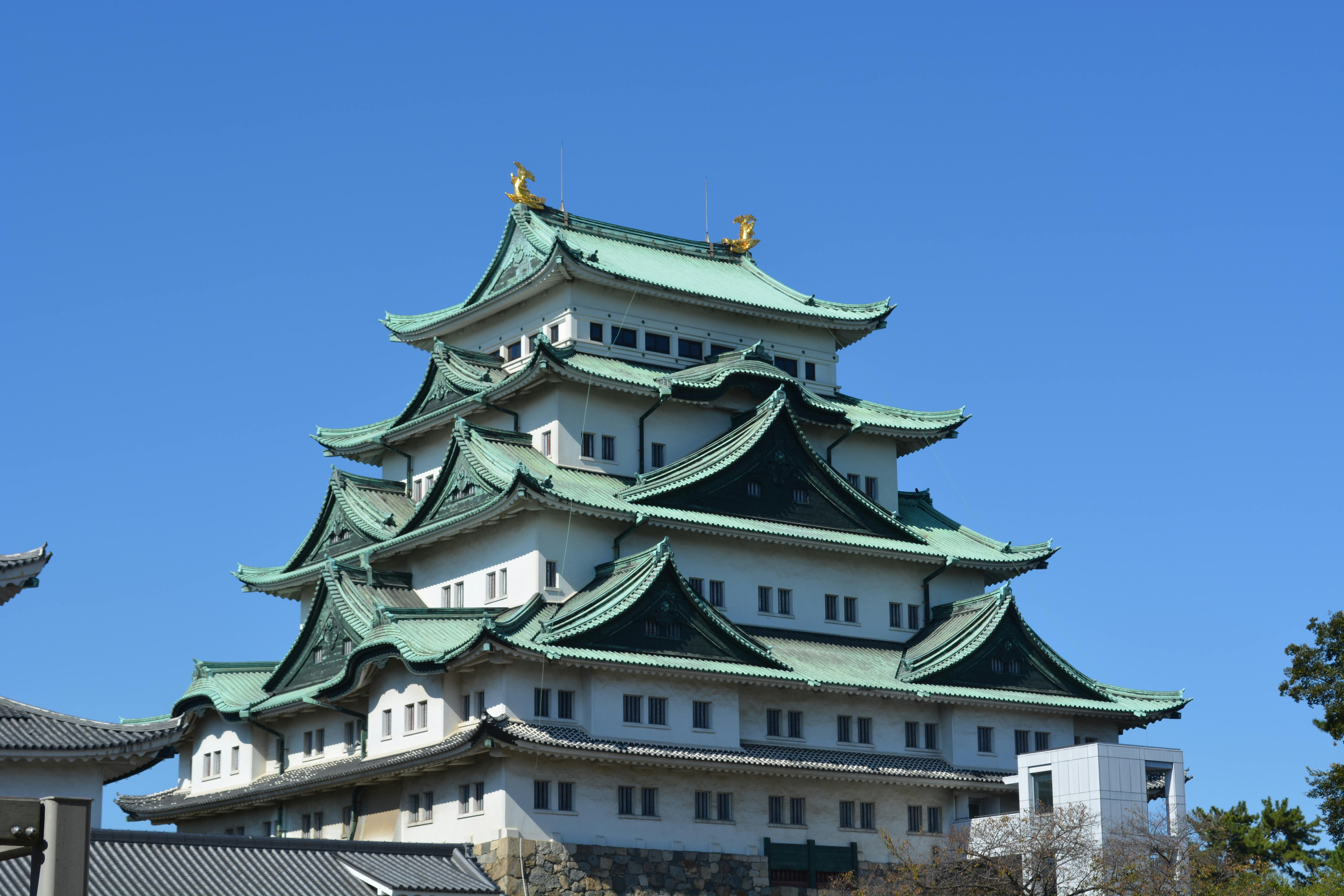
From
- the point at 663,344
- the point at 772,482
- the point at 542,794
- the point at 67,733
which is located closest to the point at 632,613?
the point at 542,794

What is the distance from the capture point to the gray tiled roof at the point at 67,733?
34438 mm

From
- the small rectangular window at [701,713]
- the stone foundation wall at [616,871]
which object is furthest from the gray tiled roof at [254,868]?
the small rectangular window at [701,713]

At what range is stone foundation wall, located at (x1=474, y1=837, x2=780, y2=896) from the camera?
47.0 meters

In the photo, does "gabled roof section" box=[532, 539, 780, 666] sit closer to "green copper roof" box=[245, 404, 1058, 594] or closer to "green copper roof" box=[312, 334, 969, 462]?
"green copper roof" box=[245, 404, 1058, 594]

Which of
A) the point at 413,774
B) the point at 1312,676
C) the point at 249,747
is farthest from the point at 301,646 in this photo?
the point at 1312,676

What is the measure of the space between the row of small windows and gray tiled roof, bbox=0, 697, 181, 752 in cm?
2818

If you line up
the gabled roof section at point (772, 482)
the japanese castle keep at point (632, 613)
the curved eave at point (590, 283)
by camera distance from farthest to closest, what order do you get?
the curved eave at point (590, 283)
the gabled roof section at point (772, 482)
the japanese castle keep at point (632, 613)

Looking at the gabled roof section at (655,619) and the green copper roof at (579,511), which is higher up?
the green copper roof at (579,511)

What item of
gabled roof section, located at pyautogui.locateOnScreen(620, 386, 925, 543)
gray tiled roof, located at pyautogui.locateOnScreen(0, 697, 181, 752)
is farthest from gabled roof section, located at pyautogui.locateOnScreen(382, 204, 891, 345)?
gray tiled roof, located at pyautogui.locateOnScreen(0, 697, 181, 752)

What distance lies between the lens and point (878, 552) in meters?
59.0

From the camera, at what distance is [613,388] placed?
191ft

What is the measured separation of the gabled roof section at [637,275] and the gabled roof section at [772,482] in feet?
19.3

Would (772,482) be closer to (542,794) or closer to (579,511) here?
(579,511)

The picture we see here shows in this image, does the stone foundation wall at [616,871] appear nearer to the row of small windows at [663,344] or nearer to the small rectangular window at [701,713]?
the small rectangular window at [701,713]
